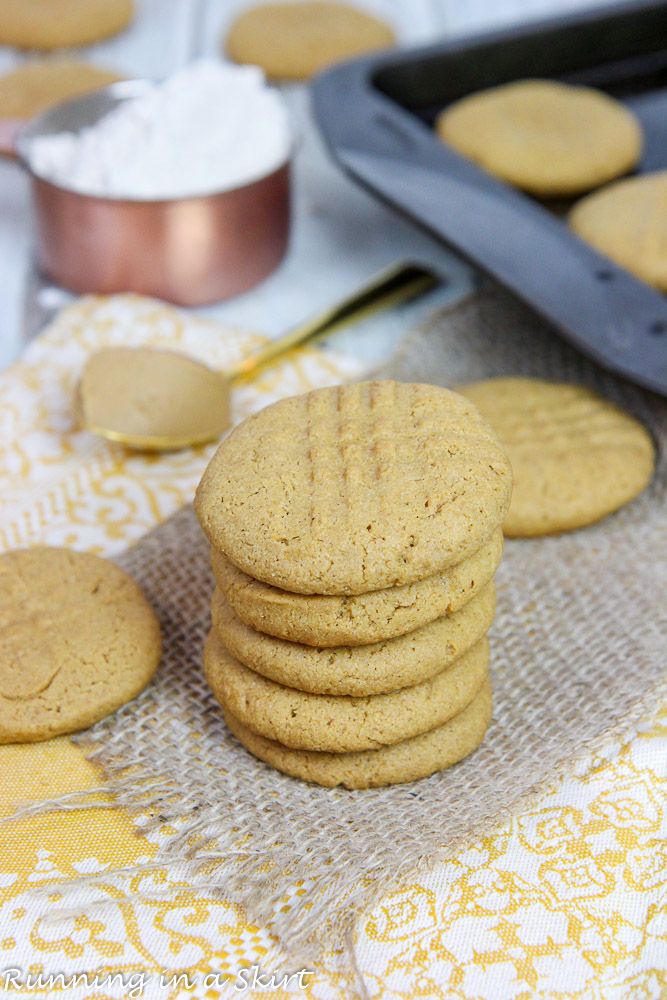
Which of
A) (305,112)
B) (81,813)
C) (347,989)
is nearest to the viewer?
(347,989)

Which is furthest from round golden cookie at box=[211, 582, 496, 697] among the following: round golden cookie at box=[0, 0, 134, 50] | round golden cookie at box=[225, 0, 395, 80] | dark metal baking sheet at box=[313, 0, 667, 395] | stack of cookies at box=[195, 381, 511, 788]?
round golden cookie at box=[0, 0, 134, 50]

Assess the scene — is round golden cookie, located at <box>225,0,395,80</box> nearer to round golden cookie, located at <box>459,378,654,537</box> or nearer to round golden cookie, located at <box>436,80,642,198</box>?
round golden cookie, located at <box>436,80,642,198</box>

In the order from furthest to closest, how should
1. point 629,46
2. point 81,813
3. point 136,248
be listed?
point 629,46
point 136,248
point 81,813

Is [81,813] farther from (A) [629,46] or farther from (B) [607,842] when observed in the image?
(A) [629,46]

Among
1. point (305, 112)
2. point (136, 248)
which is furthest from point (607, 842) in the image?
point (305, 112)

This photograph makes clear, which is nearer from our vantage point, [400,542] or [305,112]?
[400,542]

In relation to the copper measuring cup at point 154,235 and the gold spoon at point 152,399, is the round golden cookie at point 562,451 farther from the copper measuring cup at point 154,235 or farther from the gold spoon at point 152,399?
the copper measuring cup at point 154,235

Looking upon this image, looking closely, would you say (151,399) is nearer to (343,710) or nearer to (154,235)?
(154,235)

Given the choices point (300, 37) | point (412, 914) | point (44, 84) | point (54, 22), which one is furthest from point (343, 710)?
point (54, 22)
